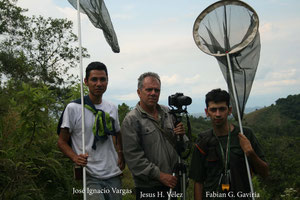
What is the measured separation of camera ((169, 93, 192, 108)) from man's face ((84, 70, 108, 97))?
0.74 metres

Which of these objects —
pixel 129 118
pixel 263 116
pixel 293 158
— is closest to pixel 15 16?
pixel 129 118

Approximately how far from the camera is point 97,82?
292cm

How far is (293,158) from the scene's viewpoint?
16703 millimetres

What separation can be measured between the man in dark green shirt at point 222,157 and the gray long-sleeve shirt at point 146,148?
0.34 meters

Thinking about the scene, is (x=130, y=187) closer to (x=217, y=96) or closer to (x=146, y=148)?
(x=146, y=148)

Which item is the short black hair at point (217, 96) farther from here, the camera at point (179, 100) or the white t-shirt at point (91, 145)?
the white t-shirt at point (91, 145)

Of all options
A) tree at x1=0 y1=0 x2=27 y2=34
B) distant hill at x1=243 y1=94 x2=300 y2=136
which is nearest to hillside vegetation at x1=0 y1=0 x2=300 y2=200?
tree at x1=0 y1=0 x2=27 y2=34

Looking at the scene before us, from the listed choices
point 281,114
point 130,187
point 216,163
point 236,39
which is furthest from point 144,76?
point 281,114

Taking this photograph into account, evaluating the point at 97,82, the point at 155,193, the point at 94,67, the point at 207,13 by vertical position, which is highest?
the point at 207,13

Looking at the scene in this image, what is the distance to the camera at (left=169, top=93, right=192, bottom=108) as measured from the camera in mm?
2928

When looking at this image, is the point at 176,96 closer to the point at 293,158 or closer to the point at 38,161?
the point at 38,161

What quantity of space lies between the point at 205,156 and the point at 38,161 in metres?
2.82

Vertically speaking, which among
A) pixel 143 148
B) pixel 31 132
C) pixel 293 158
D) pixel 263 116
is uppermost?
pixel 263 116

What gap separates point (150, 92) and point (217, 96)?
70cm
